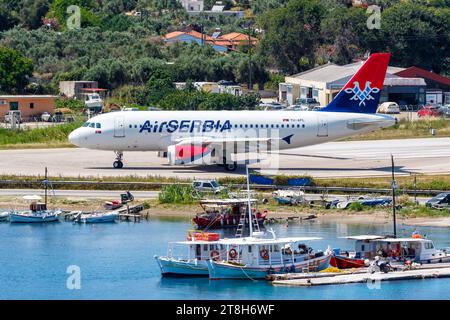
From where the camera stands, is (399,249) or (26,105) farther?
(26,105)

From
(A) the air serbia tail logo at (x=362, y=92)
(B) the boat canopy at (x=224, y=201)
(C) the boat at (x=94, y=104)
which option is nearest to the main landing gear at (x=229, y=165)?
(A) the air serbia tail logo at (x=362, y=92)

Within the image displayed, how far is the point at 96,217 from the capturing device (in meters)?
84.8

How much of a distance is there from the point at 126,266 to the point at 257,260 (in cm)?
735

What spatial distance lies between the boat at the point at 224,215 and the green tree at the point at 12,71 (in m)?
78.3

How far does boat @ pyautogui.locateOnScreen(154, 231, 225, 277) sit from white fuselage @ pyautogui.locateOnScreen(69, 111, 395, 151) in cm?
3035

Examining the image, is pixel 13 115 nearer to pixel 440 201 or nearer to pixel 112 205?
pixel 112 205

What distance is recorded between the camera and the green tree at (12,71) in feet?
514

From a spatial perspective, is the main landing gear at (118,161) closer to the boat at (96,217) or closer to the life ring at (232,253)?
the boat at (96,217)

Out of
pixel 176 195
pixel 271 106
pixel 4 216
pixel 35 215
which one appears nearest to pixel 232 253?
pixel 176 195

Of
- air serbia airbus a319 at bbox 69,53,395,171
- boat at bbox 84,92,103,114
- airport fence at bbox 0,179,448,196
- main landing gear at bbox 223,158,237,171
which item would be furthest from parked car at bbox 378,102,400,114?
airport fence at bbox 0,179,448,196

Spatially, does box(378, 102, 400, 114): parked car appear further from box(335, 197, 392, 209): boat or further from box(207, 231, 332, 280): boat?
box(207, 231, 332, 280): boat

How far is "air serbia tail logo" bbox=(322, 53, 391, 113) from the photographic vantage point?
99938mm
